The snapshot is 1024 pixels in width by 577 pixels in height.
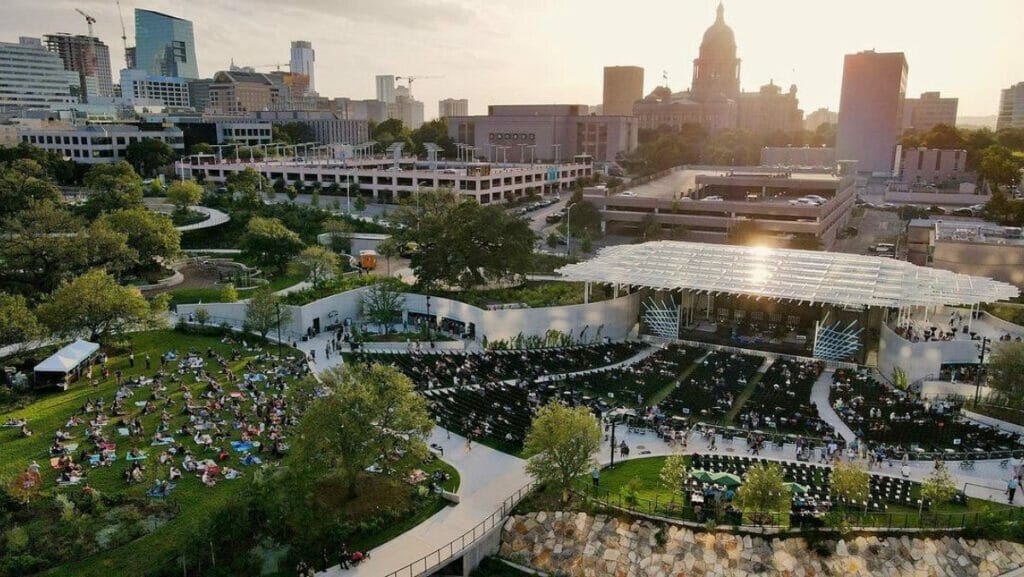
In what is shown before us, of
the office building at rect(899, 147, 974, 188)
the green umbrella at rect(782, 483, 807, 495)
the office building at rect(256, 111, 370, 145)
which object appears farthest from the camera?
the office building at rect(256, 111, 370, 145)

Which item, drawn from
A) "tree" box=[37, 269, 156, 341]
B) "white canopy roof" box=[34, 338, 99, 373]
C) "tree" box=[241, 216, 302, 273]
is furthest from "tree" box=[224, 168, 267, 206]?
"white canopy roof" box=[34, 338, 99, 373]

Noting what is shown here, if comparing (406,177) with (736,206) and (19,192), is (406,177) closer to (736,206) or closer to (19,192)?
(736,206)

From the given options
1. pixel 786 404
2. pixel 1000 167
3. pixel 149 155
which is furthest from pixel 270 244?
pixel 1000 167

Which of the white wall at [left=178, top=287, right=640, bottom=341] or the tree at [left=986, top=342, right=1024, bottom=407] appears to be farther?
the white wall at [left=178, top=287, right=640, bottom=341]

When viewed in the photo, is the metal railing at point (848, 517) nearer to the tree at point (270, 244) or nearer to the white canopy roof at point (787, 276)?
the white canopy roof at point (787, 276)

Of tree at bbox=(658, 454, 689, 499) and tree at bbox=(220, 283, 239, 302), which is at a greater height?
tree at bbox=(220, 283, 239, 302)

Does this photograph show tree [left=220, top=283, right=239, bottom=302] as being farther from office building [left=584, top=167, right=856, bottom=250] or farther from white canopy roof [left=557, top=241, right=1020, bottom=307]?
office building [left=584, top=167, right=856, bottom=250]
